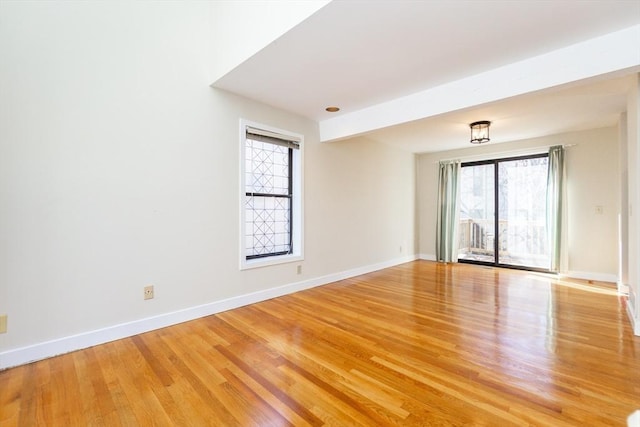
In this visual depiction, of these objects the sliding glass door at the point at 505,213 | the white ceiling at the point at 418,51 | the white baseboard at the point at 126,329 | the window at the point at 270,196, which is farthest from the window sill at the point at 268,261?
the sliding glass door at the point at 505,213

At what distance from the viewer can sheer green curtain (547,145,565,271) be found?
4.74m

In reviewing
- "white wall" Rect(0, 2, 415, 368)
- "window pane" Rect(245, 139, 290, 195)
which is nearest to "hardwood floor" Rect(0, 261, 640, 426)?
"white wall" Rect(0, 2, 415, 368)

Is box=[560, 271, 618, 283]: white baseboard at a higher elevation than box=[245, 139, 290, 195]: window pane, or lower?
lower

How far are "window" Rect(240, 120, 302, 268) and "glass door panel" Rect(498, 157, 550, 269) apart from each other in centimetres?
426

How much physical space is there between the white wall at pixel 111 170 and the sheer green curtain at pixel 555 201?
4.76 metres

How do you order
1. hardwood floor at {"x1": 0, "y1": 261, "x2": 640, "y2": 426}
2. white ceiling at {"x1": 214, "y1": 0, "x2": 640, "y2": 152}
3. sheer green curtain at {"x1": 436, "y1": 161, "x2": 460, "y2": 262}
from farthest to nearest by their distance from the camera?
sheer green curtain at {"x1": 436, "y1": 161, "x2": 460, "y2": 262}
white ceiling at {"x1": 214, "y1": 0, "x2": 640, "y2": 152}
hardwood floor at {"x1": 0, "y1": 261, "x2": 640, "y2": 426}

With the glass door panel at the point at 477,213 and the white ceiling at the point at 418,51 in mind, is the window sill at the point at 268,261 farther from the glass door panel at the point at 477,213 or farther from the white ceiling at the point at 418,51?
the glass door panel at the point at 477,213

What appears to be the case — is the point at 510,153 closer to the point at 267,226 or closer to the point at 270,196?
the point at 270,196

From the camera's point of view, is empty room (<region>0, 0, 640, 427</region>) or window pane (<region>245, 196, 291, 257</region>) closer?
empty room (<region>0, 0, 640, 427</region>)

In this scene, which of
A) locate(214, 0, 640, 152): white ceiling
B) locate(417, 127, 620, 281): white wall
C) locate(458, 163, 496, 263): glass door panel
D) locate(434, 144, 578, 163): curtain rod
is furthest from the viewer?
locate(458, 163, 496, 263): glass door panel

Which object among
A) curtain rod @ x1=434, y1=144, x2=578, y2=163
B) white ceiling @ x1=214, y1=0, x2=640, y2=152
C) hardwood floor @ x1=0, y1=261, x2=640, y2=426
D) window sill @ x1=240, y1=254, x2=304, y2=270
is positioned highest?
white ceiling @ x1=214, y1=0, x2=640, y2=152

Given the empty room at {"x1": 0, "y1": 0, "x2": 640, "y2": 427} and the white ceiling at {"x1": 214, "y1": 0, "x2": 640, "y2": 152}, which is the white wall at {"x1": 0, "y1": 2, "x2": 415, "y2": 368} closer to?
the empty room at {"x1": 0, "y1": 0, "x2": 640, "y2": 427}

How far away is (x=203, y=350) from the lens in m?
2.22

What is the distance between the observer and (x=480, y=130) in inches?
167
